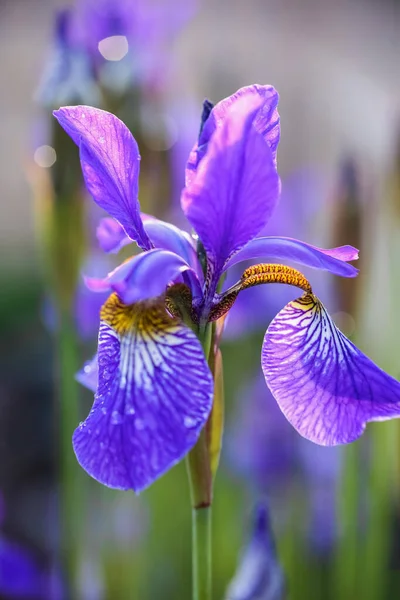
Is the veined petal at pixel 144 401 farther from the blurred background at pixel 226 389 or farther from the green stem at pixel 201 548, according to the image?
the blurred background at pixel 226 389

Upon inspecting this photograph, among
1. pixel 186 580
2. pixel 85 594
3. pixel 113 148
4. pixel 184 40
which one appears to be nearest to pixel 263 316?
pixel 186 580

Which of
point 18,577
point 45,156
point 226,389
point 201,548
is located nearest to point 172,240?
point 201,548

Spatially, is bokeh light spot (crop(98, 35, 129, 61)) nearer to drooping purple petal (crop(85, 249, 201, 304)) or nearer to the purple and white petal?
the purple and white petal

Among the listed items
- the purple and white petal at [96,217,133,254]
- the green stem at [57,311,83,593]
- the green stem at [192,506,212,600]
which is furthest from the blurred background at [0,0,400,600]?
the purple and white petal at [96,217,133,254]

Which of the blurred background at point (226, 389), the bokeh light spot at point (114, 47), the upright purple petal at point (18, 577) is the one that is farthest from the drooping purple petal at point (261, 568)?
the bokeh light spot at point (114, 47)

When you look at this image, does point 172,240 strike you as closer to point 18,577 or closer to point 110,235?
point 110,235

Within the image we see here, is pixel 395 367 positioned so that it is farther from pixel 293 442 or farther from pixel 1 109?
pixel 1 109

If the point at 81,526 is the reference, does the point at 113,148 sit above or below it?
above
